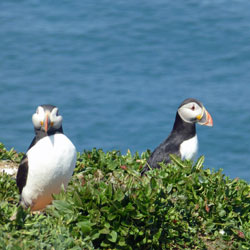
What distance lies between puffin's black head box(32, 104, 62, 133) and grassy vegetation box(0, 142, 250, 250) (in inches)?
23.0

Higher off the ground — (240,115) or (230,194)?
(240,115)

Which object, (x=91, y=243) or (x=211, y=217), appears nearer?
(x=91, y=243)

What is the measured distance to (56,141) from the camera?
22.6 feet

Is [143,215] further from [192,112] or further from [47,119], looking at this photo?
[192,112]

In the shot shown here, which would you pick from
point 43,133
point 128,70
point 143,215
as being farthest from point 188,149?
point 128,70

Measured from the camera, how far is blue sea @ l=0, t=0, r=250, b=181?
14711 millimetres

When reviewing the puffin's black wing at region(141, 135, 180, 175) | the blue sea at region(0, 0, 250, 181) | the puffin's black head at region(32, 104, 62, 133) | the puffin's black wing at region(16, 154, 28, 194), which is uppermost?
the blue sea at region(0, 0, 250, 181)

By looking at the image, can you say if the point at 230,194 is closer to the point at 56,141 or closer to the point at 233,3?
the point at 56,141

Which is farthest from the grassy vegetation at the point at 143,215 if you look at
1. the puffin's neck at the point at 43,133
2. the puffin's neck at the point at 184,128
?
the puffin's neck at the point at 184,128

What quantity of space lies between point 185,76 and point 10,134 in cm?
397

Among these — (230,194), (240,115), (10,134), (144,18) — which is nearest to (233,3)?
(144,18)

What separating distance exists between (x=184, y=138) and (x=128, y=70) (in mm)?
8067

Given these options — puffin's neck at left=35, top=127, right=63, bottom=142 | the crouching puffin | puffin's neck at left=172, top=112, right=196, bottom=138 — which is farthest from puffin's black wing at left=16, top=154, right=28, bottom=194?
puffin's neck at left=172, top=112, right=196, bottom=138

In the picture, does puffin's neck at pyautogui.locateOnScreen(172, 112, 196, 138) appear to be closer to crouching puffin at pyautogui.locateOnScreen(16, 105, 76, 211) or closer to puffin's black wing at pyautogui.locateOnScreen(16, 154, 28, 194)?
crouching puffin at pyautogui.locateOnScreen(16, 105, 76, 211)
